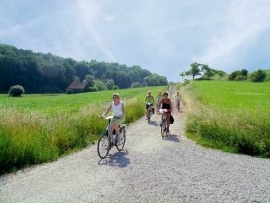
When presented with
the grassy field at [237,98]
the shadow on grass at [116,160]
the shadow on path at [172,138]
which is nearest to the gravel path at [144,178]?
the shadow on grass at [116,160]

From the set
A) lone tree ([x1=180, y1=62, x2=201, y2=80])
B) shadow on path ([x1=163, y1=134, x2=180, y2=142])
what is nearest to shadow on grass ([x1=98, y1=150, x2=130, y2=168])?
shadow on path ([x1=163, y1=134, x2=180, y2=142])

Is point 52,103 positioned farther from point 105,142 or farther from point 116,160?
point 116,160

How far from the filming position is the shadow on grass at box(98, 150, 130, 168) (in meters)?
9.67

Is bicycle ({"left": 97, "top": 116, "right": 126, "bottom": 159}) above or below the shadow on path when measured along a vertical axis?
above

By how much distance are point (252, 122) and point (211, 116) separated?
2015 millimetres

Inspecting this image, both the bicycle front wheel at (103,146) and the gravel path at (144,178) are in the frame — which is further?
the bicycle front wheel at (103,146)

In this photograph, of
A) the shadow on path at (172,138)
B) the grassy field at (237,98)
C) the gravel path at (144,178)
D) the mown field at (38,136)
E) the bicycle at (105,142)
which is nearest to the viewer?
the gravel path at (144,178)

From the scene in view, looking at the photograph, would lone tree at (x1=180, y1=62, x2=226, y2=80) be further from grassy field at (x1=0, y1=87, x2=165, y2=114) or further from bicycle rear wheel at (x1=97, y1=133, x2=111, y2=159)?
bicycle rear wheel at (x1=97, y1=133, x2=111, y2=159)

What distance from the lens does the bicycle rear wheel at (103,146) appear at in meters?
10.4

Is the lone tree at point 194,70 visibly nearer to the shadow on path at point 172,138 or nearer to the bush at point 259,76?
the bush at point 259,76

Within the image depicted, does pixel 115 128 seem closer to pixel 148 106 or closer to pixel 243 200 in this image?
pixel 243 200

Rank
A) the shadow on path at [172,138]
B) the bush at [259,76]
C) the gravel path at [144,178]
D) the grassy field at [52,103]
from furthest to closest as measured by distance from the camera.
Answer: the bush at [259,76] → the grassy field at [52,103] → the shadow on path at [172,138] → the gravel path at [144,178]

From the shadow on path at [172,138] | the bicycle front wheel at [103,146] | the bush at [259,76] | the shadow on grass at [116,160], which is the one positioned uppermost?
the bush at [259,76]

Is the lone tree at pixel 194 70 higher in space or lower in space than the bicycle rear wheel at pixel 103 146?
higher
